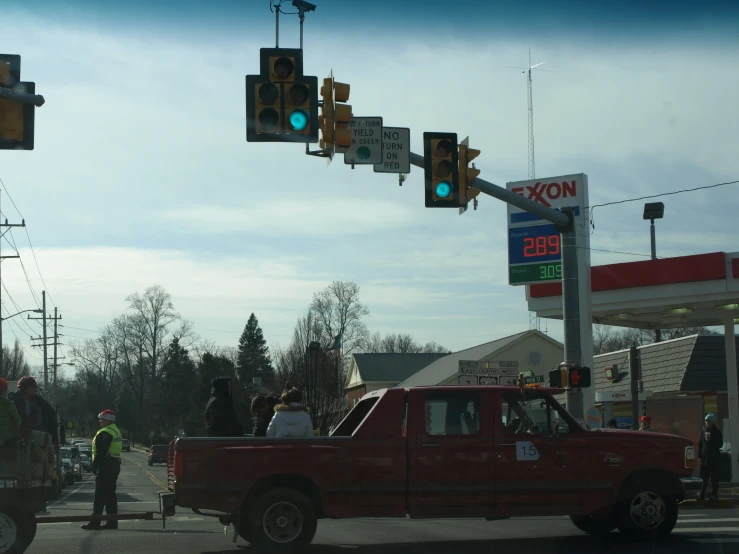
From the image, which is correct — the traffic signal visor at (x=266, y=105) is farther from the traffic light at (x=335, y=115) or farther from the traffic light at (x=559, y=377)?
the traffic light at (x=559, y=377)

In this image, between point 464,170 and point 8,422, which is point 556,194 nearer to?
point 464,170

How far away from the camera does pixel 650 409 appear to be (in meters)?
30.8

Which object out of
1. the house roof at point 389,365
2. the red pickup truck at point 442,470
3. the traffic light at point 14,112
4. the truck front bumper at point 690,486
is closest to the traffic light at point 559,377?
the red pickup truck at point 442,470

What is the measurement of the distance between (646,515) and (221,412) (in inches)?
218

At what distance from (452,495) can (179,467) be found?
316 centimetres

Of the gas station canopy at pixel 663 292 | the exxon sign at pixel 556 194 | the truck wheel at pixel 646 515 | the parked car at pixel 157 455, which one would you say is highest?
the exxon sign at pixel 556 194

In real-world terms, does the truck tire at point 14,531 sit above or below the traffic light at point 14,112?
below

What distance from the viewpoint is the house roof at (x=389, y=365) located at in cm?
8112

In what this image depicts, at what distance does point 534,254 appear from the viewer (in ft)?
85.4

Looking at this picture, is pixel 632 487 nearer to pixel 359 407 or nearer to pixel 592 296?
pixel 359 407

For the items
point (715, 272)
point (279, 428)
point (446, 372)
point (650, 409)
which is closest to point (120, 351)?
point (446, 372)

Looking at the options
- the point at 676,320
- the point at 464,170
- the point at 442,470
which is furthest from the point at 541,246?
the point at 442,470

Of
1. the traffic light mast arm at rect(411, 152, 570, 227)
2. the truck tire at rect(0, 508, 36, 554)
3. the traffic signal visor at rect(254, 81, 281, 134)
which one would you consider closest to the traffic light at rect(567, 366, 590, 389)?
the traffic light mast arm at rect(411, 152, 570, 227)

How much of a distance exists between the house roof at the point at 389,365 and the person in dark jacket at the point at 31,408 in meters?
68.0
